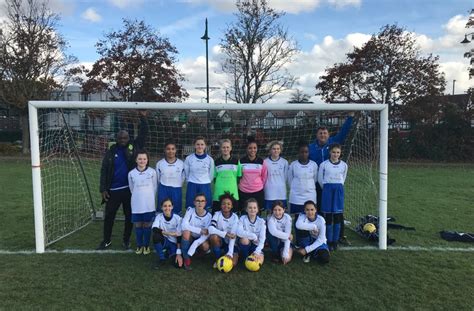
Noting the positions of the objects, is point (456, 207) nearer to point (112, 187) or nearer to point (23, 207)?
point (112, 187)

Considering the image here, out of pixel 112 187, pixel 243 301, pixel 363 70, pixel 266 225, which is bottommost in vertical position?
pixel 243 301

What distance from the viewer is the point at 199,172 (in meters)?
5.04

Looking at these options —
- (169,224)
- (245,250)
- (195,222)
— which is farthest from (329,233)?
(169,224)

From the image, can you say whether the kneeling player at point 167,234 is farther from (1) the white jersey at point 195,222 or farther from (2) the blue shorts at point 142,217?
(2) the blue shorts at point 142,217

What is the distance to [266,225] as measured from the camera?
484 cm

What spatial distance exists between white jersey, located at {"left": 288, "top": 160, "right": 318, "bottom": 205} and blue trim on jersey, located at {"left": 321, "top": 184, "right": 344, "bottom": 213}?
0.17 metres

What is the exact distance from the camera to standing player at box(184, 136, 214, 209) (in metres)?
5.04

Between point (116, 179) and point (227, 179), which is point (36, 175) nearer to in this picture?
point (116, 179)

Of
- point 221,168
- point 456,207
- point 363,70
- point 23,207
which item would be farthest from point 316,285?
point 363,70

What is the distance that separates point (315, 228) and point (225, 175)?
4.42ft

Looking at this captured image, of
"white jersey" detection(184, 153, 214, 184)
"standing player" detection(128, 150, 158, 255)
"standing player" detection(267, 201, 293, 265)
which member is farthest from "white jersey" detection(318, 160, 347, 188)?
"standing player" detection(128, 150, 158, 255)

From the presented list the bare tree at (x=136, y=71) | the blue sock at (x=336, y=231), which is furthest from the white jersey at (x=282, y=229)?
the bare tree at (x=136, y=71)

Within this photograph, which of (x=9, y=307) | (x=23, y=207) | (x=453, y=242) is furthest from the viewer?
(x=23, y=207)

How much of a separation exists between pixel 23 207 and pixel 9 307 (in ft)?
15.3
